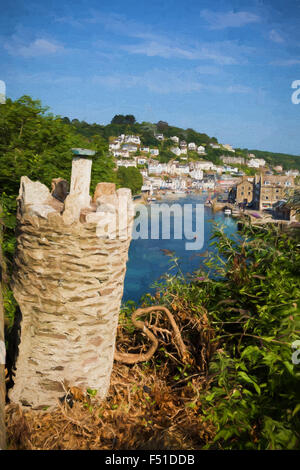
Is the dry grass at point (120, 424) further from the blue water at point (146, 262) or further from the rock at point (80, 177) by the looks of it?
the blue water at point (146, 262)

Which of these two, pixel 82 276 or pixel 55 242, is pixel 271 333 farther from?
pixel 55 242

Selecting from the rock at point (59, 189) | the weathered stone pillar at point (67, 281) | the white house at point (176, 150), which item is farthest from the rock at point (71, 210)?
the white house at point (176, 150)

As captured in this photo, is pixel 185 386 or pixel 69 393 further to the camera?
pixel 185 386

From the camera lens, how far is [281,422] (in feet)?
3.82

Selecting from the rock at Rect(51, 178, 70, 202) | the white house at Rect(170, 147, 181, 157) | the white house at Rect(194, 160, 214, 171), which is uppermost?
the white house at Rect(170, 147, 181, 157)

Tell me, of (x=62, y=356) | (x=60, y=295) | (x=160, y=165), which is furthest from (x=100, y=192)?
(x=160, y=165)

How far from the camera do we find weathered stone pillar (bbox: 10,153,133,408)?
1469 mm

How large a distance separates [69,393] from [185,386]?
67 centimetres

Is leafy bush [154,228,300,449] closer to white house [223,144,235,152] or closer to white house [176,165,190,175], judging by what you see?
white house [176,165,190,175]

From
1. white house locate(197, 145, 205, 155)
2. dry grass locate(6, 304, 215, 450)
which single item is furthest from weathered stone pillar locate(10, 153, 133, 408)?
white house locate(197, 145, 205, 155)

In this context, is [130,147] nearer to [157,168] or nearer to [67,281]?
[157,168]

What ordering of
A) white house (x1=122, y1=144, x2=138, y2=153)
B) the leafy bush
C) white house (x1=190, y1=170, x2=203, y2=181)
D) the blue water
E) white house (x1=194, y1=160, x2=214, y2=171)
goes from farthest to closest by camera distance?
white house (x1=194, y1=160, x2=214, y2=171), white house (x1=190, y1=170, x2=203, y2=181), white house (x1=122, y1=144, x2=138, y2=153), the blue water, the leafy bush

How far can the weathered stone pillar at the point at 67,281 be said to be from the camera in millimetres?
1469

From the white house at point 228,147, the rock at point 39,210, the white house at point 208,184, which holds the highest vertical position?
the white house at point 228,147
